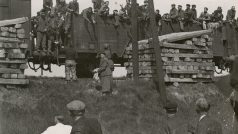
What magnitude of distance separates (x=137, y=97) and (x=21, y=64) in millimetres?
3770

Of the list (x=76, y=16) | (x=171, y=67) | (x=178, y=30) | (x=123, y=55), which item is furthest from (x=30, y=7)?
(x=178, y=30)

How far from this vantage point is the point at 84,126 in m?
5.64

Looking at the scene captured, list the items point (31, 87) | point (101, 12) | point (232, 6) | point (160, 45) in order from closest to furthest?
point (31, 87) < point (160, 45) < point (101, 12) < point (232, 6)

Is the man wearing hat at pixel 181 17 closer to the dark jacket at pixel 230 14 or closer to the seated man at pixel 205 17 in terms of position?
the seated man at pixel 205 17

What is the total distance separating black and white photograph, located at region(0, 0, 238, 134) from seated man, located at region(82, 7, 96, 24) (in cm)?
4

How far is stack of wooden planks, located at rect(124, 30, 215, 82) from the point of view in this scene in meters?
17.3

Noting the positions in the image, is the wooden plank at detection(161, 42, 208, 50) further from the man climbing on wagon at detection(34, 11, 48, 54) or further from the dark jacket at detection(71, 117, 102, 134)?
the dark jacket at detection(71, 117, 102, 134)

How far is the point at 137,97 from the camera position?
1530cm

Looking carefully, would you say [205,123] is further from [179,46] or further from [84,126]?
[179,46]

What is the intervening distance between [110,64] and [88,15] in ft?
14.5

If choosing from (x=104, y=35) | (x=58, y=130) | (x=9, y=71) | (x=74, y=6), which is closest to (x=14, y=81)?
(x=9, y=71)

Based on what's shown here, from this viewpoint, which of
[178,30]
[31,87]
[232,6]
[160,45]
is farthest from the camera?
[232,6]

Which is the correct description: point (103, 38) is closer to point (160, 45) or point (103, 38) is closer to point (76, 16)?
point (76, 16)

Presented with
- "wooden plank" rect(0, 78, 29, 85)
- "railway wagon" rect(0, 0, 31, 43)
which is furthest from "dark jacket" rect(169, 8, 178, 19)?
"wooden plank" rect(0, 78, 29, 85)
